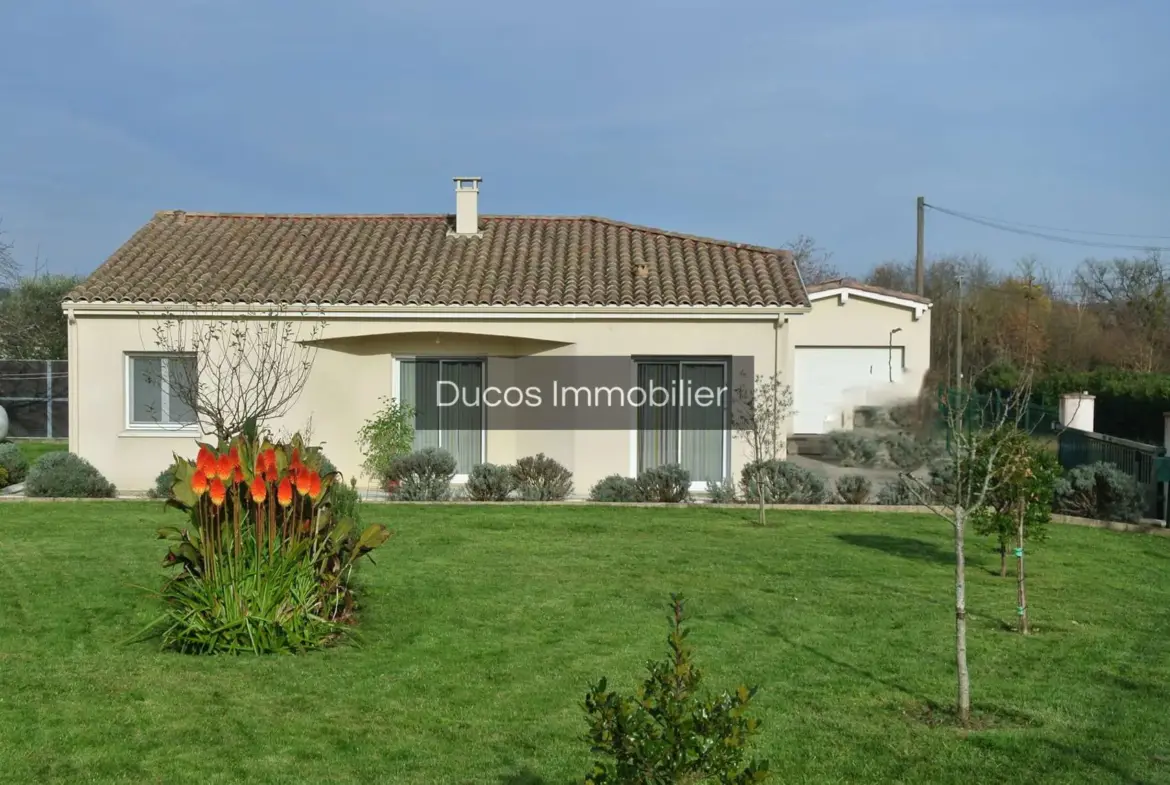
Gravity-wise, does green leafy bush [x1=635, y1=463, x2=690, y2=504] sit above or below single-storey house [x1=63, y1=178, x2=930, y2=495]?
below

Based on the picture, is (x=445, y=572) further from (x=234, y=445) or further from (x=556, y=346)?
(x=556, y=346)

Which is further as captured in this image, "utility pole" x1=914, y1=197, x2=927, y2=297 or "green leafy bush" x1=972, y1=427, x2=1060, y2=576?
"utility pole" x1=914, y1=197, x2=927, y2=297

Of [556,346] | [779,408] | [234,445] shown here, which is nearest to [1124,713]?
[234,445]

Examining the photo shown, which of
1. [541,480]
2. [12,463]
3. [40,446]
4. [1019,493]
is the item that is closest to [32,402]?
[40,446]

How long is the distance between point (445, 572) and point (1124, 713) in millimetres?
6116

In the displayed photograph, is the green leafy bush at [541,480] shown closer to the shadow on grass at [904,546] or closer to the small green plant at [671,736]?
the shadow on grass at [904,546]

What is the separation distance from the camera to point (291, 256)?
19.9m

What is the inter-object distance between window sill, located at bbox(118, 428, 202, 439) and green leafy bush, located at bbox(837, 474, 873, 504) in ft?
33.6

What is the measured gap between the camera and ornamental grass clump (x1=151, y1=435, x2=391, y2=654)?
24.6ft

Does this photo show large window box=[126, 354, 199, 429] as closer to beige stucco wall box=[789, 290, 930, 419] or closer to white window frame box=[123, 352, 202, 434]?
white window frame box=[123, 352, 202, 434]

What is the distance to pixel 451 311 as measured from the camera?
1764cm

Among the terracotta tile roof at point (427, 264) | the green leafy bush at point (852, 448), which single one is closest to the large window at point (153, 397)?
the terracotta tile roof at point (427, 264)

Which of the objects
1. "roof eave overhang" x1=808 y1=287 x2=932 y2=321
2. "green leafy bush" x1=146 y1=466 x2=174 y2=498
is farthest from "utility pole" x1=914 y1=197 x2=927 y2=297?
"green leafy bush" x1=146 y1=466 x2=174 y2=498

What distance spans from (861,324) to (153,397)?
15.2 m
